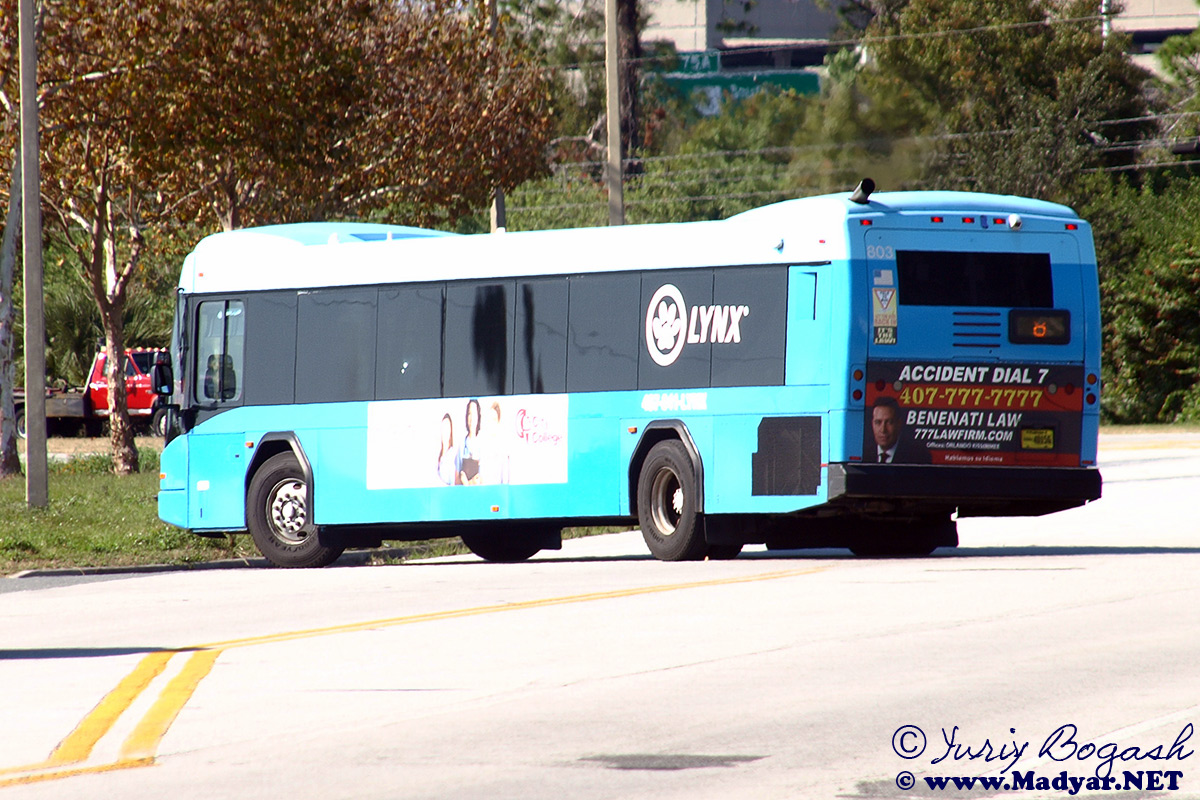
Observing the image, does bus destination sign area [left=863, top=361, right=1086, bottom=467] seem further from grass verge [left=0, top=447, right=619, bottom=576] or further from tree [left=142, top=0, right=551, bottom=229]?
tree [left=142, top=0, right=551, bottom=229]

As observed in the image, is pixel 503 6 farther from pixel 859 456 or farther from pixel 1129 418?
pixel 859 456

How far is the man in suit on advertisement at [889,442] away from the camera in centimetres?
1777

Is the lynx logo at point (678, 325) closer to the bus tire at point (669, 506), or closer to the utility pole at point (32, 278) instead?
the bus tire at point (669, 506)

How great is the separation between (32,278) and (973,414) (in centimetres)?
1267

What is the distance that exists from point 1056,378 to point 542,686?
924 cm

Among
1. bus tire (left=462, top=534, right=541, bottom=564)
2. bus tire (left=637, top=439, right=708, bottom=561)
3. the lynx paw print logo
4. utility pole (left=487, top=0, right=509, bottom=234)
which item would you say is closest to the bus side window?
bus tire (left=462, top=534, right=541, bottom=564)

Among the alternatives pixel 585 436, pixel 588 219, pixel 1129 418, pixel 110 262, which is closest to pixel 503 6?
pixel 588 219

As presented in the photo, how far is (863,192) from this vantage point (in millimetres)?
17719

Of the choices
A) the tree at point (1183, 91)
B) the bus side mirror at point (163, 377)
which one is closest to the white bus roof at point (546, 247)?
the bus side mirror at point (163, 377)

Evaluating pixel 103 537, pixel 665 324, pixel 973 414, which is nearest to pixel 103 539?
pixel 103 537

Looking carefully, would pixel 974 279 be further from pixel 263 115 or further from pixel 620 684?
pixel 263 115

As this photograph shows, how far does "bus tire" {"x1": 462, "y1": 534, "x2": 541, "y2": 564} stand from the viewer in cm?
2209

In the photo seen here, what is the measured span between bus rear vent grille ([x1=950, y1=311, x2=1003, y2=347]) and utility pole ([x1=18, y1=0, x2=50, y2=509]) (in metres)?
11.6

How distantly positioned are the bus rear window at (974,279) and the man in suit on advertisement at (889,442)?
950mm
